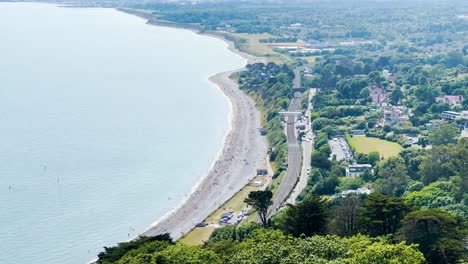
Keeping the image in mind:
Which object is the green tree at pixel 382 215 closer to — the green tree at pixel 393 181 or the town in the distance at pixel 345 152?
the town in the distance at pixel 345 152

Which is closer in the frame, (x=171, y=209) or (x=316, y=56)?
A: (x=171, y=209)

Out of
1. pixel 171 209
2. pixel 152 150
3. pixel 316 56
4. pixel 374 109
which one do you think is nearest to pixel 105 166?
pixel 152 150

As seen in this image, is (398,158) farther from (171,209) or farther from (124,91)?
(124,91)

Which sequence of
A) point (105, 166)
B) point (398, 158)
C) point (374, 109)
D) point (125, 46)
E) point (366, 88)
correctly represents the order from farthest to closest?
point (125, 46)
point (366, 88)
point (374, 109)
point (105, 166)
point (398, 158)

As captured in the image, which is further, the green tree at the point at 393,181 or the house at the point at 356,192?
the green tree at the point at 393,181

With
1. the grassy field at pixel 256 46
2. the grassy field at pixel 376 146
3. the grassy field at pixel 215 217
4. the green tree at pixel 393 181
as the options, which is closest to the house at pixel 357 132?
the grassy field at pixel 376 146

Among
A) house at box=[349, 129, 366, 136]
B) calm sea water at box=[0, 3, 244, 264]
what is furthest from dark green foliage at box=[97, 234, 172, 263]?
house at box=[349, 129, 366, 136]
